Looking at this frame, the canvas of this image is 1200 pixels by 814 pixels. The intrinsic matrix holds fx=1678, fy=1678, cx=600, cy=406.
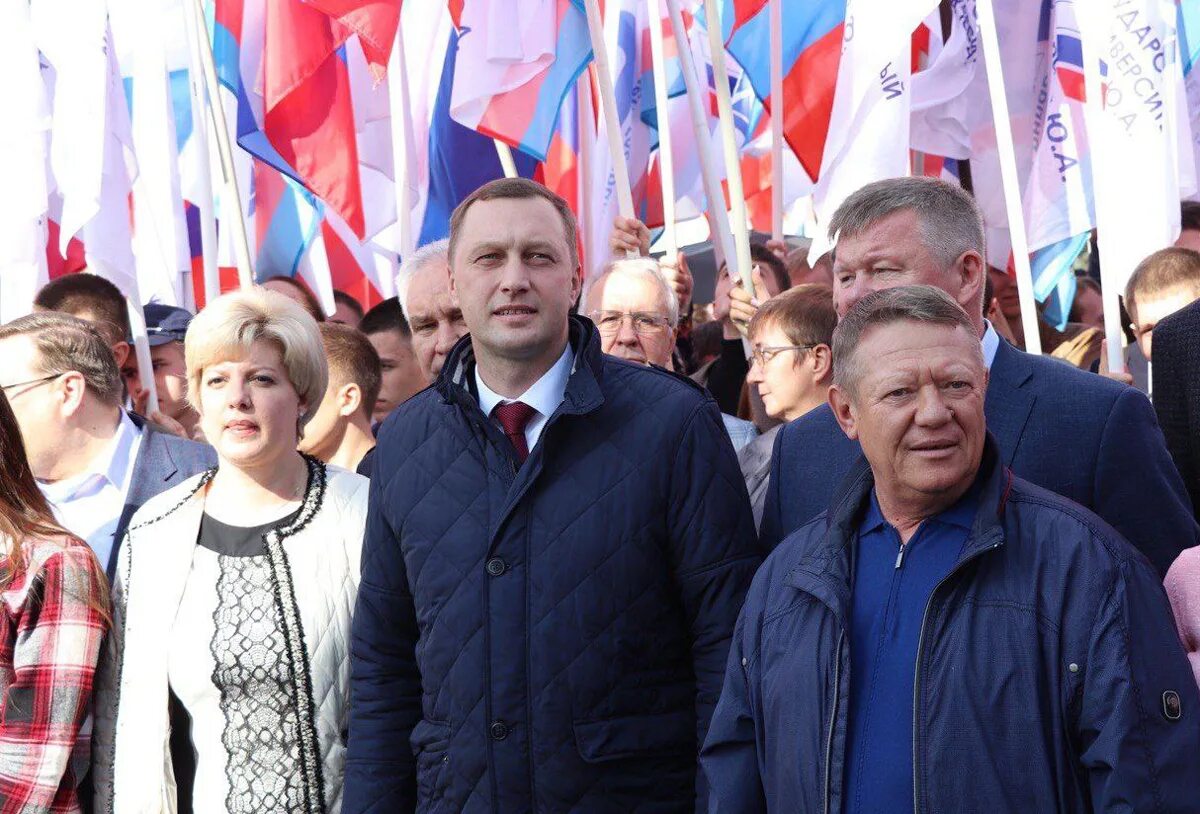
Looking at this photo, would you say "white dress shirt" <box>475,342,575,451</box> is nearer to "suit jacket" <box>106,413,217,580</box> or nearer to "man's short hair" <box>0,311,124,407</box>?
"suit jacket" <box>106,413,217,580</box>

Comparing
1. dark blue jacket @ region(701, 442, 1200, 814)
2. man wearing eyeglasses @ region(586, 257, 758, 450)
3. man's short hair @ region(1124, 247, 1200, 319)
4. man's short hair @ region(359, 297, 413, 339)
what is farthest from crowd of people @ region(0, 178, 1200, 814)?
man's short hair @ region(359, 297, 413, 339)

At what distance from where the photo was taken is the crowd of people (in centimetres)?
→ 288

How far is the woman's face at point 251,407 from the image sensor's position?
164 inches

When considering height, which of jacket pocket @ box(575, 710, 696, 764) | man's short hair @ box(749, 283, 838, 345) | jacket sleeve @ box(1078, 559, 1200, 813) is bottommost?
jacket sleeve @ box(1078, 559, 1200, 813)

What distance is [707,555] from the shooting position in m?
3.55

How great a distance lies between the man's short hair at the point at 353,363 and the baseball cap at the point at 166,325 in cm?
165

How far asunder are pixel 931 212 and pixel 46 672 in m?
2.31

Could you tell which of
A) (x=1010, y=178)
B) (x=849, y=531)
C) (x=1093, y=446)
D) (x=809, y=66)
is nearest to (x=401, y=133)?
(x=809, y=66)

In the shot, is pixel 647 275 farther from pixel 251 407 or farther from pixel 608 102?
pixel 608 102

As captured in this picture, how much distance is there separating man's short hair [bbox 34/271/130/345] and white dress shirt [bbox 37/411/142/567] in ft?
6.92

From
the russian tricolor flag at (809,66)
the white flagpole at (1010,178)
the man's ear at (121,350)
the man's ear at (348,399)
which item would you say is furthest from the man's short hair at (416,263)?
the russian tricolor flag at (809,66)

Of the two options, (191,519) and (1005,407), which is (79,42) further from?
(1005,407)

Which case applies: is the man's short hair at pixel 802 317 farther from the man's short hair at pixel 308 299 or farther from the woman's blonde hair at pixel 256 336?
the man's short hair at pixel 308 299

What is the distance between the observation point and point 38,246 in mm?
8180
